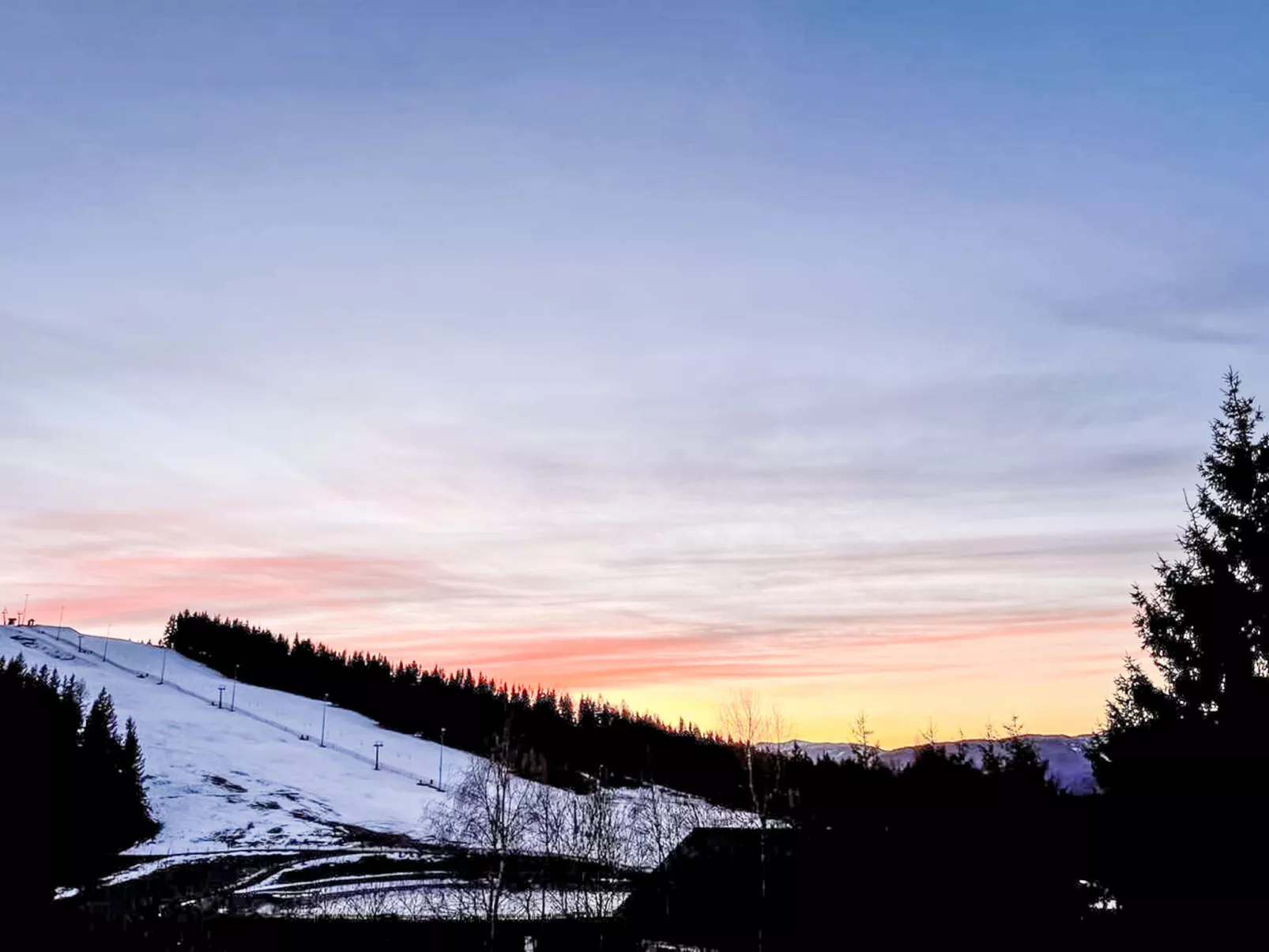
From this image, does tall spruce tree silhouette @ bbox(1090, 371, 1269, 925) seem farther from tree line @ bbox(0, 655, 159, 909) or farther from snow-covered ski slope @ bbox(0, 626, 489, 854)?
snow-covered ski slope @ bbox(0, 626, 489, 854)

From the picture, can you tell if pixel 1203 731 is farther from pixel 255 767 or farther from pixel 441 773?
pixel 441 773

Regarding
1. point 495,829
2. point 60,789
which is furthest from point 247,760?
point 495,829

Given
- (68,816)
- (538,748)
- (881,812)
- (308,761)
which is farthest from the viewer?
(538,748)

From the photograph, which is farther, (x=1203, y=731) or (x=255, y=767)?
(x=255, y=767)

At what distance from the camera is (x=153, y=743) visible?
125125 millimetres

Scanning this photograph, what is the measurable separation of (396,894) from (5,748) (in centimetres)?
4973

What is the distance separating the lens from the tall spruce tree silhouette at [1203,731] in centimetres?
2269

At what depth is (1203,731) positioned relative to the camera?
79.7 feet

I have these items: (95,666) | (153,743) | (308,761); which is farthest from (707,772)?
(95,666)

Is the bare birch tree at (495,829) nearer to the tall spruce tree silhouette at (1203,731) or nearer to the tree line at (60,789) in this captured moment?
the tree line at (60,789)

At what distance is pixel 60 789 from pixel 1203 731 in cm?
Answer: 5959

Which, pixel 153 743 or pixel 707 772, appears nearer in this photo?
pixel 153 743

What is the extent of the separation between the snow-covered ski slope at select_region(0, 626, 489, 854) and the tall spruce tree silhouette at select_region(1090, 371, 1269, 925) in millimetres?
85535

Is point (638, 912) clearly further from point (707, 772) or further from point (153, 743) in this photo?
point (707, 772)
